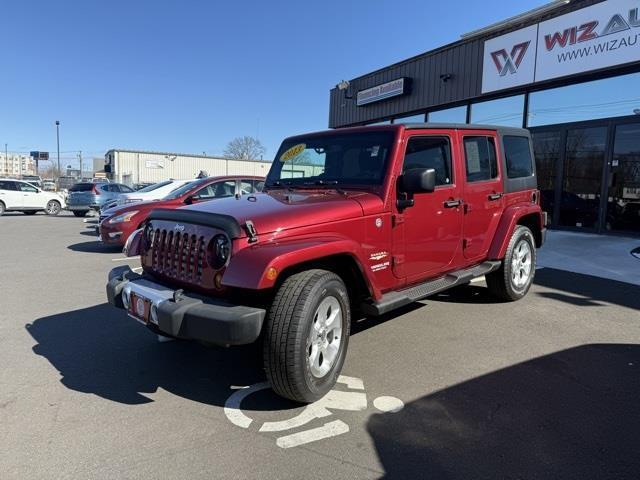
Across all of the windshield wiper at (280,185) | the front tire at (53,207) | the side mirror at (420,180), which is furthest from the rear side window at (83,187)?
the side mirror at (420,180)

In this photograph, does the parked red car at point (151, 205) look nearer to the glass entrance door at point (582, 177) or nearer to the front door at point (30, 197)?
the glass entrance door at point (582, 177)

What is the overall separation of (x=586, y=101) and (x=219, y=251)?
10.6m

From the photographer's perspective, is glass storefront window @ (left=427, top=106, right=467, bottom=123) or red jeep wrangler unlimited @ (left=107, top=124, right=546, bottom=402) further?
glass storefront window @ (left=427, top=106, right=467, bottom=123)

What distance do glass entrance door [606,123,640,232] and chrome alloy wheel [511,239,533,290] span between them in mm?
6071

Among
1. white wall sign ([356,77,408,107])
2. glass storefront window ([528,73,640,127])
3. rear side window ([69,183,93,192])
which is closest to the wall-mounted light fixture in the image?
white wall sign ([356,77,408,107])

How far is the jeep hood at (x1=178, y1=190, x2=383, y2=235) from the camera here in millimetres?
3098

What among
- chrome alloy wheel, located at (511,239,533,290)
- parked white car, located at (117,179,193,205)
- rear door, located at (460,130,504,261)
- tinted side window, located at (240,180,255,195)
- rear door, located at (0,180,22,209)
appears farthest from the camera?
rear door, located at (0,180,22,209)

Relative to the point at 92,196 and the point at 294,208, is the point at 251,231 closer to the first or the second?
the point at 294,208

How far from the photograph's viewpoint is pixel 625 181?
10.1m

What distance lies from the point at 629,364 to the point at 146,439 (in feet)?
11.9

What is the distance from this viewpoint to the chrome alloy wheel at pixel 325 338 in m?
3.02

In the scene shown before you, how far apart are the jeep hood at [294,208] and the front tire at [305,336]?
1.24ft

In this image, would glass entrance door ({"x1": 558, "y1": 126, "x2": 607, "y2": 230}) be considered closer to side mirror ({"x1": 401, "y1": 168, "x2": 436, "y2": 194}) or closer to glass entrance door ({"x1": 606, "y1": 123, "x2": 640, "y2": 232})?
glass entrance door ({"x1": 606, "y1": 123, "x2": 640, "y2": 232})

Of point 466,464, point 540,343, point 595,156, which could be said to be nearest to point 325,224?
point 466,464
